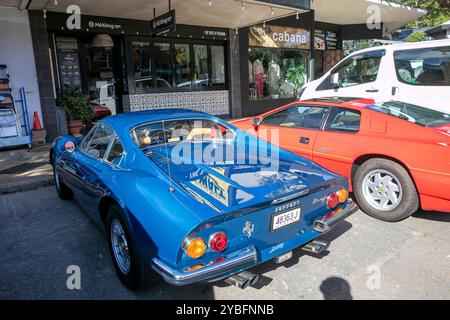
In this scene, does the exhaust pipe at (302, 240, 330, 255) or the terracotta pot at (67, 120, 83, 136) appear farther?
the terracotta pot at (67, 120, 83, 136)

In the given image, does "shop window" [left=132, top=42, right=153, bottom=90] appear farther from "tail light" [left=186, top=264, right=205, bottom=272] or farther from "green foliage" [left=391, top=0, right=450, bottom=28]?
"green foliage" [left=391, top=0, right=450, bottom=28]

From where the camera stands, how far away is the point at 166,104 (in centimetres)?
1137

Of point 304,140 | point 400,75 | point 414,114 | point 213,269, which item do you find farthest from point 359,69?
point 213,269

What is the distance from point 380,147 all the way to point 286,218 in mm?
1992

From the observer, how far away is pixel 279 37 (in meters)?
14.0

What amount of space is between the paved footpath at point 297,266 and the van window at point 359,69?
4027mm

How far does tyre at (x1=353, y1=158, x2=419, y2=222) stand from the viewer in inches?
155

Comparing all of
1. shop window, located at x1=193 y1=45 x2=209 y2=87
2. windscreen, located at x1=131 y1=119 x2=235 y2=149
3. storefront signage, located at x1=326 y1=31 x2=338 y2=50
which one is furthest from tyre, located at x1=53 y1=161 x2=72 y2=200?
storefront signage, located at x1=326 y1=31 x2=338 y2=50

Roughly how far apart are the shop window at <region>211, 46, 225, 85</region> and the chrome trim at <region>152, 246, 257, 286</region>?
10.7 meters

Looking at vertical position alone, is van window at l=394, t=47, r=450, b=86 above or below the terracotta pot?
above

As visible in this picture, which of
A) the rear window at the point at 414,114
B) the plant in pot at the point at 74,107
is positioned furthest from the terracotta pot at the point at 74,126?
the rear window at the point at 414,114

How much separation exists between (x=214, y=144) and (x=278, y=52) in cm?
1146

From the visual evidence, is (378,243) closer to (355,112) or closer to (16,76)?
(355,112)
